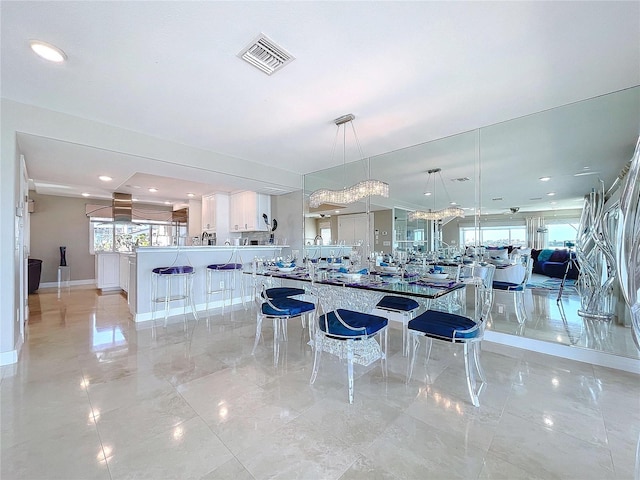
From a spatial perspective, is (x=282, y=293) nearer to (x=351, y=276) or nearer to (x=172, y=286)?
(x=351, y=276)

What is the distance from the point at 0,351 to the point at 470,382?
4.15m

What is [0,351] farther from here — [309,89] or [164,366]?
[309,89]

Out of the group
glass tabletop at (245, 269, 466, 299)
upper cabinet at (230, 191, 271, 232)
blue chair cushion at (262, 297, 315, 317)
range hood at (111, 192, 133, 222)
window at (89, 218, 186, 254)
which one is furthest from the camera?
window at (89, 218, 186, 254)

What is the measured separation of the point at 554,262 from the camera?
3320mm

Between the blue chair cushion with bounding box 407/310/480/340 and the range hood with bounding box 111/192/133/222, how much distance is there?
6970 mm

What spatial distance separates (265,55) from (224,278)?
388 centimetres

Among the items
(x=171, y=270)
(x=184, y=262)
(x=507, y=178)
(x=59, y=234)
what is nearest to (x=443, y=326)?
(x=507, y=178)

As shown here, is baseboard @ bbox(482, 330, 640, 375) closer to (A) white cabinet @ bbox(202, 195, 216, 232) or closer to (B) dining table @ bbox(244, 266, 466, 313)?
(B) dining table @ bbox(244, 266, 466, 313)

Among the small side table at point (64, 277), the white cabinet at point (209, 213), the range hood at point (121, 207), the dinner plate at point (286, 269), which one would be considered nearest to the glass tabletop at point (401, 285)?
the dinner plate at point (286, 269)

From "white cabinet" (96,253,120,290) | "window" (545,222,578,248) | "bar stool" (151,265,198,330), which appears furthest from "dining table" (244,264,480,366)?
"white cabinet" (96,253,120,290)

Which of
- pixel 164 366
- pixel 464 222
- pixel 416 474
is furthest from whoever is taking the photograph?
pixel 464 222

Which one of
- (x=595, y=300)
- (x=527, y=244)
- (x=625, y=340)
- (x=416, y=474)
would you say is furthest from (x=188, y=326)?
(x=595, y=300)

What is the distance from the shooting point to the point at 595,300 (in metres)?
3.29

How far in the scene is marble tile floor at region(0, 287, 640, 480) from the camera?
4.42ft
